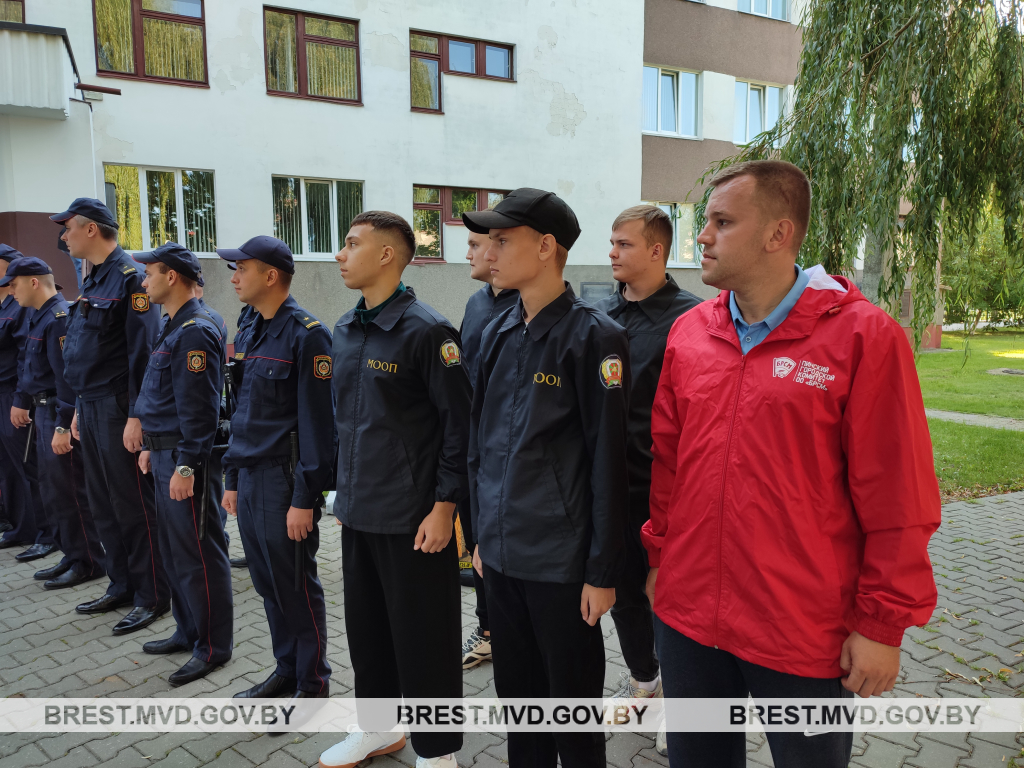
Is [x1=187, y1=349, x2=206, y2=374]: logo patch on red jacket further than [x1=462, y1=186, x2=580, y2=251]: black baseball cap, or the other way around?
[x1=187, y1=349, x2=206, y2=374]: logo patch on red jacket

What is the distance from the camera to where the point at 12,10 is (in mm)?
10602

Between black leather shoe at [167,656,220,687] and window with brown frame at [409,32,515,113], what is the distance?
40.0ft

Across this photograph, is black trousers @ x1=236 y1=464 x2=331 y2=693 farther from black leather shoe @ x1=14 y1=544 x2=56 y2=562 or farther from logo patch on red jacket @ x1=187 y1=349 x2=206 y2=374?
black leather shoe @ x1=14 y1=544 x2=56 y2=562

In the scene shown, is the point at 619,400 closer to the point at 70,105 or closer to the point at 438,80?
the point at 70,105

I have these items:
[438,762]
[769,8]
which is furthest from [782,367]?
[769,8]

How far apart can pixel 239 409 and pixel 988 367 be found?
21228 millimetres

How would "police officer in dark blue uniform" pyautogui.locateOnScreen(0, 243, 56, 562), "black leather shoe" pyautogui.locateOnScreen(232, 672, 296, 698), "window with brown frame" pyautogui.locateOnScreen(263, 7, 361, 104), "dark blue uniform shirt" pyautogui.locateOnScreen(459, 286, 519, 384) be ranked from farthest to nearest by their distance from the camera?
"window with brown frame" pyautogui.locateOnScreen(263, 7, 361, 104) < "police officer in dark blue uniform" pyautogui.locateOnScreen(0, 243, 56, 562) < "dark blue uniform shirt" pyautogui.locateOnScreen(459, 286, 519, 384) < "black leather shoe" pyautogui.locateOnScreen(232, 672, 296, 698)

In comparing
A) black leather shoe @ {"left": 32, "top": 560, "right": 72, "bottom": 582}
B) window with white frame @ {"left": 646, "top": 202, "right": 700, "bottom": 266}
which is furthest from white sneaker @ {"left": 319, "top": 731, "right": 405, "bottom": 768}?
window with white frame @ {"left": 646, "top": 202, "right": 700, "bottom": 266}

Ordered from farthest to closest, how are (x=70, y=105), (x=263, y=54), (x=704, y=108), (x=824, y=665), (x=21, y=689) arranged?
(x=704, y=108) < (x=263, y=54) < (x=70, y=105) < (x=21, y=689) < (x=824, y=665)

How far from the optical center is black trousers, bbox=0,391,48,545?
6246mm

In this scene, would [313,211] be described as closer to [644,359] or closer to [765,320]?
[644,359]

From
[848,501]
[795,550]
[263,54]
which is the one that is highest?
[263,54]

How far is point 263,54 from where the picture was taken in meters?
12.6

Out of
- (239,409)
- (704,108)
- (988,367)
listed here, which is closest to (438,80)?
(704,108)
